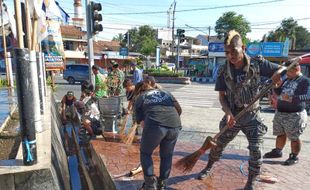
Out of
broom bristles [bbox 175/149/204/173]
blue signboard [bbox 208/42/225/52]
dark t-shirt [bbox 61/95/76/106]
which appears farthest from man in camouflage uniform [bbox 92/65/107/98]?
blue signboard [bbox 208/42/225/52]

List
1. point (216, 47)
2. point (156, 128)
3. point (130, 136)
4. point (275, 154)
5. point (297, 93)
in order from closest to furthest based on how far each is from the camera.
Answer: point (156, 128) < point (297, 93) < point (275, 154) < point (130, 136) < point (216, 47)

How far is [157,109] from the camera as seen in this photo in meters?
3.40

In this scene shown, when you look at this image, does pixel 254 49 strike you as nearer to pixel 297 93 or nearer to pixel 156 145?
pixel 297 93

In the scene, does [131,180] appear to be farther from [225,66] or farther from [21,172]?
[225,66]

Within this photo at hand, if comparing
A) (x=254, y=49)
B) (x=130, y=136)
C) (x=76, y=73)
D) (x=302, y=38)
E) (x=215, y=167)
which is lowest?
(x=215, y=167)

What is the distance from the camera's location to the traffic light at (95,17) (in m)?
8.48

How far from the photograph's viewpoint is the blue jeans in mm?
3367

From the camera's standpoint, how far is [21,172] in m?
2.62

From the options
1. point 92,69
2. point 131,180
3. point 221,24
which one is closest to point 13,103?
point 92,69

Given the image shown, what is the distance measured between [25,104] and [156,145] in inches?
61.1

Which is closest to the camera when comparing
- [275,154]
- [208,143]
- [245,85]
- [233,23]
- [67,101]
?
[245,85]

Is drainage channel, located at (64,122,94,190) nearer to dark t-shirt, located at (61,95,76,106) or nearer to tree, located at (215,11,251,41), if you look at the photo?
dark t-shirt, located at (61,95,76,106)

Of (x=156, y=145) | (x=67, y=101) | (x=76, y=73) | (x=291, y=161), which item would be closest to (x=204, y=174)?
(x=156, y=145)

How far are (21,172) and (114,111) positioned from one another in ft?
13.1
